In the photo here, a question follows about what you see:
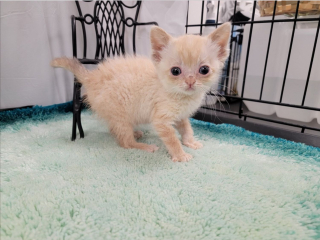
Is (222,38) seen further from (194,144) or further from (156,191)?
(156,191)

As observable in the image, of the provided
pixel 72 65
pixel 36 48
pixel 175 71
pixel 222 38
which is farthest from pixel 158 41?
pixel 36 48

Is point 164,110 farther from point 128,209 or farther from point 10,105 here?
point 10,105

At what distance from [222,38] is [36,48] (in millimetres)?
1347

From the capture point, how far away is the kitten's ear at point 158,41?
90 cm

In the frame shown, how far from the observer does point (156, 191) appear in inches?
28.6

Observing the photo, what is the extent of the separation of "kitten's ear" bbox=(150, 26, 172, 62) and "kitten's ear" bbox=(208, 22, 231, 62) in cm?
20

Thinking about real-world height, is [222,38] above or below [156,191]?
above

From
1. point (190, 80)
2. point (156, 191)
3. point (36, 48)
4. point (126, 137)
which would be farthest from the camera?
point (36, 48)

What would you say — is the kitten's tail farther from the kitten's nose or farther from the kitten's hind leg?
the kitten's nose

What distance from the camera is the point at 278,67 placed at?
1.55 meters

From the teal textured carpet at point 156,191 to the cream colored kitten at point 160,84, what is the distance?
0.42 ft

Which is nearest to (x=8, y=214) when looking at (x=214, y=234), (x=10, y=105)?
(x=214, y=234)

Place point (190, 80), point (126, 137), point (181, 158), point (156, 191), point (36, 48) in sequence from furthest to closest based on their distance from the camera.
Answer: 1. point (36, 48)
2. point (126, 137)
3. point (181, 158)
4. point (190, 80)
5. point (156, 191)

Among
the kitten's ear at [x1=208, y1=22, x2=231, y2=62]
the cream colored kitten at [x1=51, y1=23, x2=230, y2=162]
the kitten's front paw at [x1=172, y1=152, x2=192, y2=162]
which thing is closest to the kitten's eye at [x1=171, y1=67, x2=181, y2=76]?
the cream colored kitten at [x1=51, y1=23, x2=230, y2=162]
